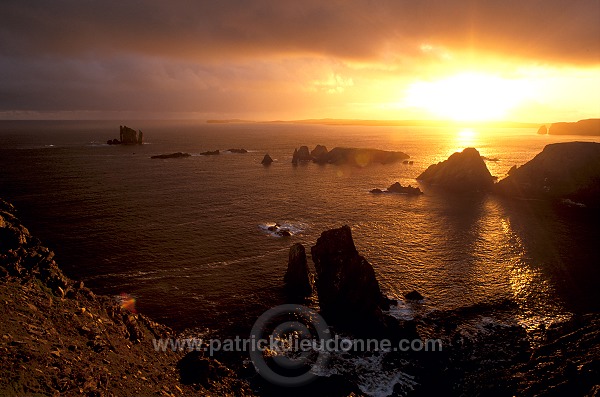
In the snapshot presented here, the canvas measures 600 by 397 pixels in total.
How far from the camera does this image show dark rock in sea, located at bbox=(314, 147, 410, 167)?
169000mm

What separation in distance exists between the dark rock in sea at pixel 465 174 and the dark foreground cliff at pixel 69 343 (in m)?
102

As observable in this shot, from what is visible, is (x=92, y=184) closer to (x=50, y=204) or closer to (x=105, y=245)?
(x=50, y=204)

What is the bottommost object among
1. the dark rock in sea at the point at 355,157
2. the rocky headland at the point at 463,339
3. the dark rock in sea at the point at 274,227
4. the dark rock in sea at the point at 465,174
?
the rocky headland at the point at 463,339

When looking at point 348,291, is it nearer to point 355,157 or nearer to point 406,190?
point 406,190

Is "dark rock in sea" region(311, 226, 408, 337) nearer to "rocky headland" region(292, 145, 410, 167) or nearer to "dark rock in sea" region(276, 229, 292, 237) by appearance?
"dark rock in sea" region(276, 229, 292, 237)

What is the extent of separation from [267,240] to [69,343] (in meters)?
41.2

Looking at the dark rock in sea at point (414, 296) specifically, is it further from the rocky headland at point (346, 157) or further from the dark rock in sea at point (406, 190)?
the rocky headland at point (346, 157)

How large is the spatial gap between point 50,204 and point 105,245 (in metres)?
34.1

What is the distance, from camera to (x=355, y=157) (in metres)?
170

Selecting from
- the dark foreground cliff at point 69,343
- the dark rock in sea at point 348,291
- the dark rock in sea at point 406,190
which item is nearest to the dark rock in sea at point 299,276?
the dark rock in sea at point 348,291

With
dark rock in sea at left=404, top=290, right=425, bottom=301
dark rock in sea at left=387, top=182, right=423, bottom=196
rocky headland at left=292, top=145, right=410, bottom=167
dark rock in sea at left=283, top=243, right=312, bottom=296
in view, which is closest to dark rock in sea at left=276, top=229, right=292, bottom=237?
dark rock in sea at left=283, top=243, right=312, bottom=296

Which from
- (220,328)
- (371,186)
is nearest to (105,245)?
(220,328)

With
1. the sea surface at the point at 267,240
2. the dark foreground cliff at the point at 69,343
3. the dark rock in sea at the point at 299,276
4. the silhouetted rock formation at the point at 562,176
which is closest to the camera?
the dark foreground cliff at the point at 69,343

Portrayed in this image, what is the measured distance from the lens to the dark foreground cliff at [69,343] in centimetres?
1691
